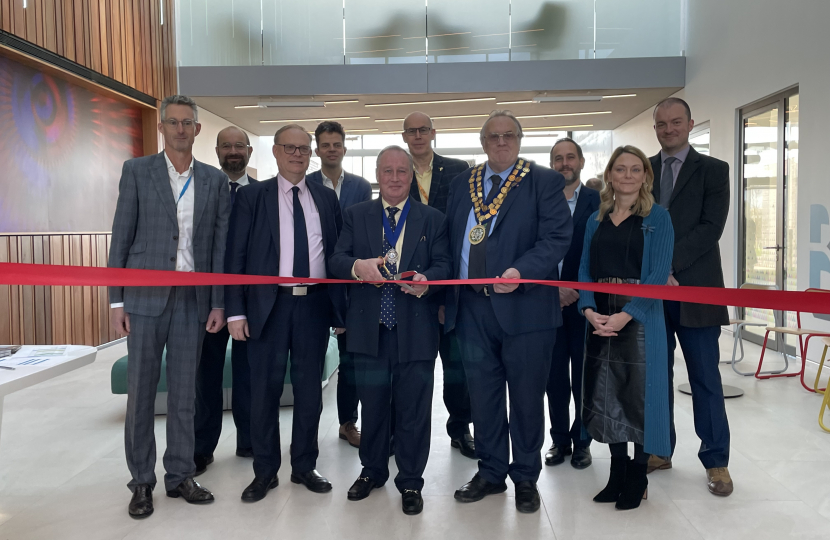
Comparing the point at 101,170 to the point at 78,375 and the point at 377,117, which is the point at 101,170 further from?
the point at 377,117

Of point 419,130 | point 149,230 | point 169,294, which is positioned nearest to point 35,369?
point 169,294

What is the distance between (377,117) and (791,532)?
9932mm

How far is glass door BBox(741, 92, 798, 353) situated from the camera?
6.30m

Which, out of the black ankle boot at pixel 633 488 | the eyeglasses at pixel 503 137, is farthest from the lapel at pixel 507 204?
the black ankle boot at pixel 633 488

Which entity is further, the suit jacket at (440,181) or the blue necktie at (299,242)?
the suit jacket at (440,181)

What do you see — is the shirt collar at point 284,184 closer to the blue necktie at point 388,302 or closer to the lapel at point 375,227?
the lapel at point 375,227

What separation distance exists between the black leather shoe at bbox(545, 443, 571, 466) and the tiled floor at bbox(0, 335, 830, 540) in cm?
5

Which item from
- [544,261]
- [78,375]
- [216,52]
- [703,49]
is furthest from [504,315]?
[216,52]

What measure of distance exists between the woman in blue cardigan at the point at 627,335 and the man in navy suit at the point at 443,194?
35.2 inches

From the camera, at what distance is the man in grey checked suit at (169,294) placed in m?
2.62

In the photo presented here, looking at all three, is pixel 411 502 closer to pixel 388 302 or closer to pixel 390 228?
pixel 388 302

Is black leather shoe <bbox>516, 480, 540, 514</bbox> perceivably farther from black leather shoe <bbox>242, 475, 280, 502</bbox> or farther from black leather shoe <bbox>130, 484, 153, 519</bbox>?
black leather shoe <bbox>130, 484, 153, 519</bbox>

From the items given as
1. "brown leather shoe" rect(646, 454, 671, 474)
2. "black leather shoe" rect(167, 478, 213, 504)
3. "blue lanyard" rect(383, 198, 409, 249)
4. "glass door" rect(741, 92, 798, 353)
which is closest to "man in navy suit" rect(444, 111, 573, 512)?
"blue lanyard" rect(383, 198, 409, 249)

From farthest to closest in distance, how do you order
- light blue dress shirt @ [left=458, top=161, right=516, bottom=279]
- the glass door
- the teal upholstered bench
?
the glass door < the teal upholstered bench < light blue dress shirt @ [left=458, top=161, right=516, bottom=279]
